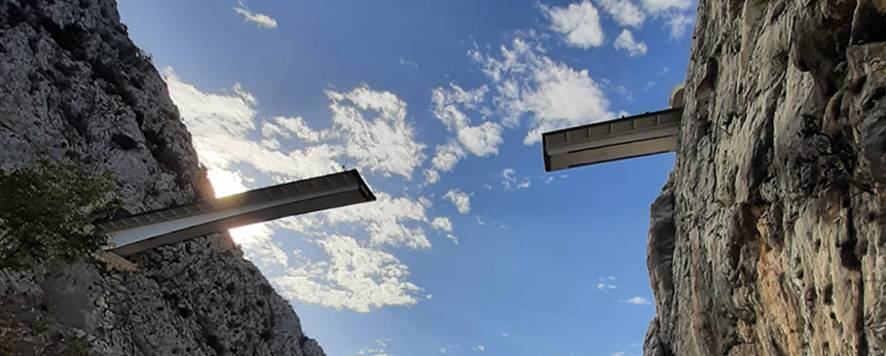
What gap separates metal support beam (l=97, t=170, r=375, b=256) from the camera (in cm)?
2047

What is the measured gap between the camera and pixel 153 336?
21.5m

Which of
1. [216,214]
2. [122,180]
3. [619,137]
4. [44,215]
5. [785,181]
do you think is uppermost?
[122,180]

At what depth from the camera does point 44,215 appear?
36.1ft

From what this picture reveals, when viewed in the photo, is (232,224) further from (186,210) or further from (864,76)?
(864,76)

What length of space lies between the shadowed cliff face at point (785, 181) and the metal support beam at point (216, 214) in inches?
458

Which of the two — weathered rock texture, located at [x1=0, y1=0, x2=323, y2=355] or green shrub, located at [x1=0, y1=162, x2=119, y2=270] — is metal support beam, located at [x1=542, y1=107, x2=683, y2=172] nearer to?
green shrub, located at [x1=0, y1=162, x2=119, y2=270]

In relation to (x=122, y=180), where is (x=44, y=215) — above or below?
below

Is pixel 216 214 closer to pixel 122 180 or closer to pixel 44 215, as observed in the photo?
pixel 122 180

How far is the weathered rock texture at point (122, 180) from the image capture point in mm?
18562

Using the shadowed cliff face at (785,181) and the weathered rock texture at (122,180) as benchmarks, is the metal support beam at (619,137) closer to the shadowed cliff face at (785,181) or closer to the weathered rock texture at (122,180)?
the shadowed cliff face at (785,181)

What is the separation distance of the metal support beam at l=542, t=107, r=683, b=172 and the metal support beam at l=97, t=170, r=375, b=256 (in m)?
7.18

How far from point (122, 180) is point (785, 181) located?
25.1m

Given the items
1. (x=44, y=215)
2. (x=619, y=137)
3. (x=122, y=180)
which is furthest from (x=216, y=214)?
(x=619, y=137)

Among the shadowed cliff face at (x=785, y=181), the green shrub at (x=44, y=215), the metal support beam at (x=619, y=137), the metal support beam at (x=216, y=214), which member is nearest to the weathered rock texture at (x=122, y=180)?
the metal support beam at (x=216, y=214)
